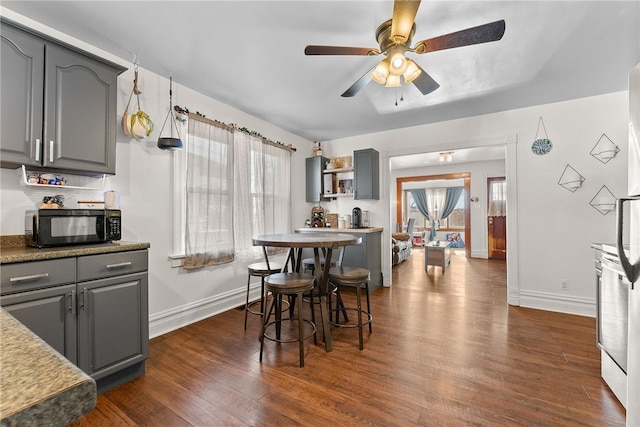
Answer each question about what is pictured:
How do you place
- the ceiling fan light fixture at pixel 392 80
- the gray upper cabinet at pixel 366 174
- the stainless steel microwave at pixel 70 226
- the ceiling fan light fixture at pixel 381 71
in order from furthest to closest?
the gray upper cabinet at pixel 366 174 → the ceiling fan light fixture at pixel 392 80 → the ceiling fan light fixture at pixel 381 71 → the stainless steel microwave at pixel 70 226

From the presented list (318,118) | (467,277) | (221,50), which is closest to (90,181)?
(221,50)

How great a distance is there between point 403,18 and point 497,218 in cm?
686

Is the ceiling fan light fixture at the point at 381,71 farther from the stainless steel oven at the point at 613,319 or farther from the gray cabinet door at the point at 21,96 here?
the gray cabinet door at the point at 21,96

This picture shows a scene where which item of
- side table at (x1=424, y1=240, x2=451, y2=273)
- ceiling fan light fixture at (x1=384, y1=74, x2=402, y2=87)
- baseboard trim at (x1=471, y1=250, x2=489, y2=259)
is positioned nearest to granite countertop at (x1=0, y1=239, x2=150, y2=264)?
ceiling fan light fixture at (x1=384, y1=74, x2=402, y2=87)

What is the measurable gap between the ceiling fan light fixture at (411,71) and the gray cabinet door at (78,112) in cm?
219

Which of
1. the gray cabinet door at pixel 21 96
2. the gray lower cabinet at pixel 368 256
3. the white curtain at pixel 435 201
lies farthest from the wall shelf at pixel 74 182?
the white curtain at pixel 435 201

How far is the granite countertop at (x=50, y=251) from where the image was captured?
4.93 ft

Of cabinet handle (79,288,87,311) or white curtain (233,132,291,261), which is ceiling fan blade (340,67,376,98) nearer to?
white curtain (233,132,291,261)

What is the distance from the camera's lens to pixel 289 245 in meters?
2.16

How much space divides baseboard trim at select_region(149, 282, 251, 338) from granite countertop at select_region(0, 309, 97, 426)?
2579 mm

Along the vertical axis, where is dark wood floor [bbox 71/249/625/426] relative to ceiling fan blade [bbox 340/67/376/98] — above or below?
below

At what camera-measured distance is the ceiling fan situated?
4.93 feet

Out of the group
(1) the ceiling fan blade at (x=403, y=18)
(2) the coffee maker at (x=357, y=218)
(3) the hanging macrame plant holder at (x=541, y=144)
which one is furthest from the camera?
(2) the coffee maker at (x=357, y=218)

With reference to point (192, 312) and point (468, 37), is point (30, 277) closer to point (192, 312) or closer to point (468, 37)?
point (192, 312)
